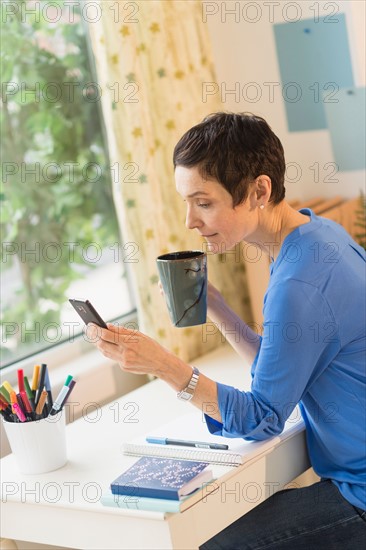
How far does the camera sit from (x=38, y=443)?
1.54 meters

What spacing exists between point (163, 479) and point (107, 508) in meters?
0.10

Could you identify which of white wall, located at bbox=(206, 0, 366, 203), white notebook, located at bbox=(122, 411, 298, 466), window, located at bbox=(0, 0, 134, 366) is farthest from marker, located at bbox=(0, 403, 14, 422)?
white wall, located at bbox=(206, 0, 366, 203)

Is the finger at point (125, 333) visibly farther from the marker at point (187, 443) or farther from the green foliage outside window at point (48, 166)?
the green foliage outside window at point (48, 166)

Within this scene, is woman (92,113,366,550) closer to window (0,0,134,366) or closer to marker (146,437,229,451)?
marker (146,437,229,451)

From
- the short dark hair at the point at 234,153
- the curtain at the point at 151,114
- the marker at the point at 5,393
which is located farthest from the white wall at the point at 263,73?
the marker at the point at 5,393

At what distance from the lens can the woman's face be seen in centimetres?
148

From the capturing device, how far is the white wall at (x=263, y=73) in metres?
2.35

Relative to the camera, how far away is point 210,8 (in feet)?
7.64

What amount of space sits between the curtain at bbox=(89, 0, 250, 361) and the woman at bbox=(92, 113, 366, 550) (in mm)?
568

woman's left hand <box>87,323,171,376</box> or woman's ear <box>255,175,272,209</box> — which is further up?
woman's ear <box>255,175,272,209</box>

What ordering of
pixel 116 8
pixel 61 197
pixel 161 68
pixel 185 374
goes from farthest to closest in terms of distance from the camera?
pixel 61 197, pixel 161 68, pixel 116 8, pixel 185 374

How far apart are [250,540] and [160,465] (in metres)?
0.24

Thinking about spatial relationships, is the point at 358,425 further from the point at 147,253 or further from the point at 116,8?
the point at 116,8

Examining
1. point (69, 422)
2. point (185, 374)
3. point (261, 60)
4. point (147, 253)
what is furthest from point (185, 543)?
point (261, 60)
